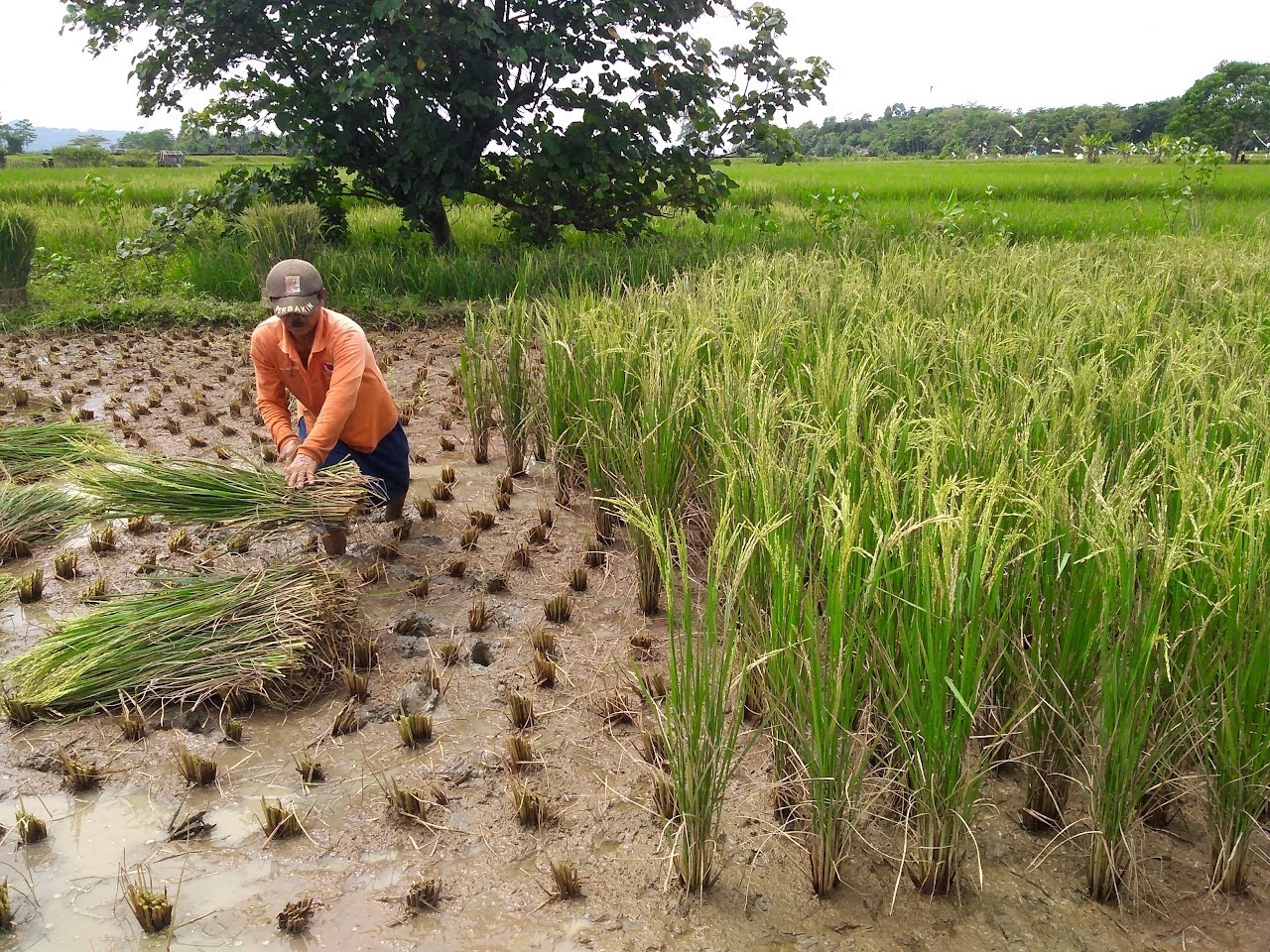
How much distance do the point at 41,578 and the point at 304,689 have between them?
127cm

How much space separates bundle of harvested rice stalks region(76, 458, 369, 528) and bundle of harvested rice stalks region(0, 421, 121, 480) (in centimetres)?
62

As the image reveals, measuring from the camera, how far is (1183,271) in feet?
17.6

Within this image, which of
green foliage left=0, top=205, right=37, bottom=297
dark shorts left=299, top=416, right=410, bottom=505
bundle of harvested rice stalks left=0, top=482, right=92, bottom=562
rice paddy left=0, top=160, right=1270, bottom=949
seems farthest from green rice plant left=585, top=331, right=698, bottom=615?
green foliage left=0, top=205, right=37, bottom=297

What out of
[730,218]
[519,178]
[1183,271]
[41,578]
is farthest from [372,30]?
[1183,271]

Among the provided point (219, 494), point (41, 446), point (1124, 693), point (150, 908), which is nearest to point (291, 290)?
point (219, 494)

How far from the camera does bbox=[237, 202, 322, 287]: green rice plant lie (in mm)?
7008

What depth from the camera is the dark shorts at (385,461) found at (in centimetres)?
343

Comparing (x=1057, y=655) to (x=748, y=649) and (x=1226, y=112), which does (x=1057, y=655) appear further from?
(x=1226, y=112)

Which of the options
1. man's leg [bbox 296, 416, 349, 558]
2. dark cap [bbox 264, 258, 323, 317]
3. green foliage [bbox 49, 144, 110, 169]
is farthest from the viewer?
green foliage [bbox 49, 144, 110, 169]

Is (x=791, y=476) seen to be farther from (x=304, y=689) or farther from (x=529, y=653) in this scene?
(x=304, y=689)

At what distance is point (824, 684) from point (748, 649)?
0.95 ft

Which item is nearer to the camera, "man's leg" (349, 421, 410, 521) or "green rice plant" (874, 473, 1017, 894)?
"green rice plant" (874, 473, 1017, 894)

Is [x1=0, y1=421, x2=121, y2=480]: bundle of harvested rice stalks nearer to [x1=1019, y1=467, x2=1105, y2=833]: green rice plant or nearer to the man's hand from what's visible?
the man's hand

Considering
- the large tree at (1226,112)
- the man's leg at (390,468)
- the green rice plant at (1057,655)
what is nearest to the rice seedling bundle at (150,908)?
the green rice plant at (1057,655)
